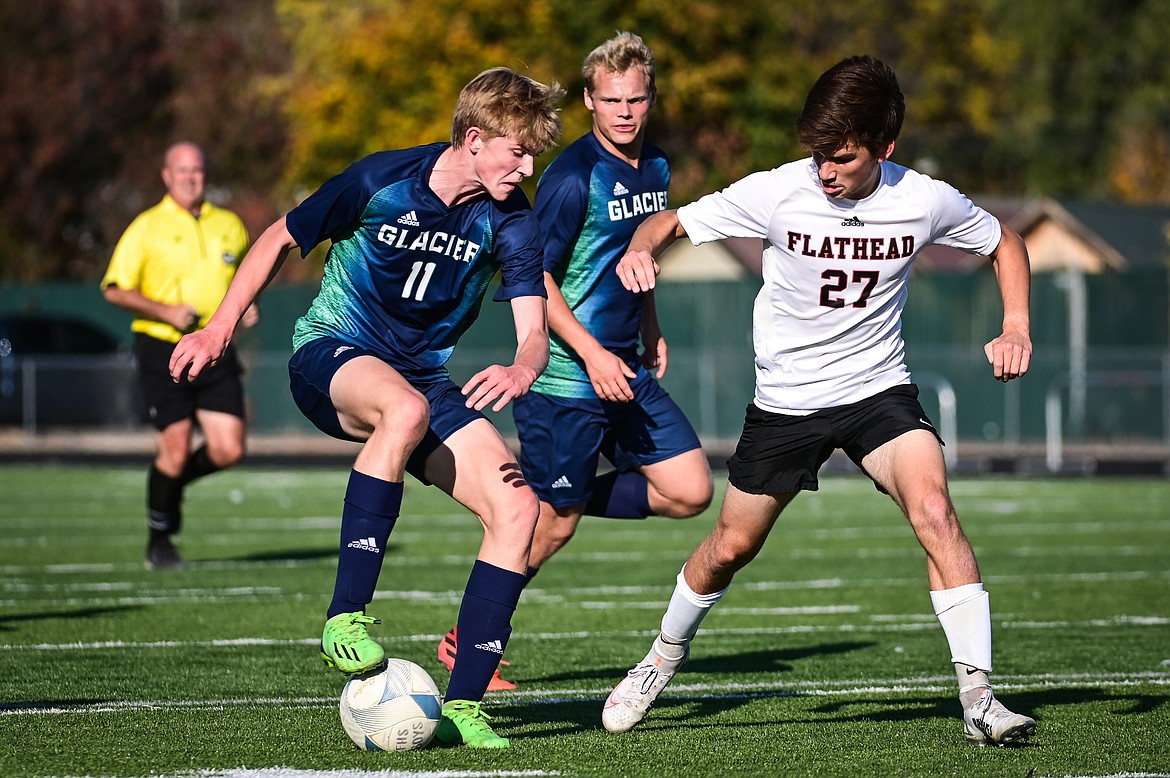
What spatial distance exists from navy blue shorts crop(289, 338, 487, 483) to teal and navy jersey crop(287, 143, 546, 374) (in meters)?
0.06

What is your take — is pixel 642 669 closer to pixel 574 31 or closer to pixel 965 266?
pixel 574 31

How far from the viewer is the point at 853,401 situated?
5789 millimetres

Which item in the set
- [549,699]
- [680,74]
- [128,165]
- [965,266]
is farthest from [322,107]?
[549,699]

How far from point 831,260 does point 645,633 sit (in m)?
3.02

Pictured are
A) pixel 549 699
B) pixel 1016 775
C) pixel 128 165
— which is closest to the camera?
pixel 1016 775

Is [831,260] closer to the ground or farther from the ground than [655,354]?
farther from the ground

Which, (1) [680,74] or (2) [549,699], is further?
(1) [680,74]

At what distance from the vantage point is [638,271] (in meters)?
5.63

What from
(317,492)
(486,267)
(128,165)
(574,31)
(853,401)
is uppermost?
(574,31)

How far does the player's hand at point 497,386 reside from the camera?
17.2 feet

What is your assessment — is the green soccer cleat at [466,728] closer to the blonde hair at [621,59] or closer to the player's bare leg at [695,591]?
the player's bare leg at [695,591]

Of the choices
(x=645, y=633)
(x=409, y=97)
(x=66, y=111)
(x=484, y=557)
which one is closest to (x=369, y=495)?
(x=484, y=557)

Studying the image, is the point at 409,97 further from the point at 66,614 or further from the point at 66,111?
the point at 66,614

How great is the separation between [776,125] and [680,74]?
2654 mm
